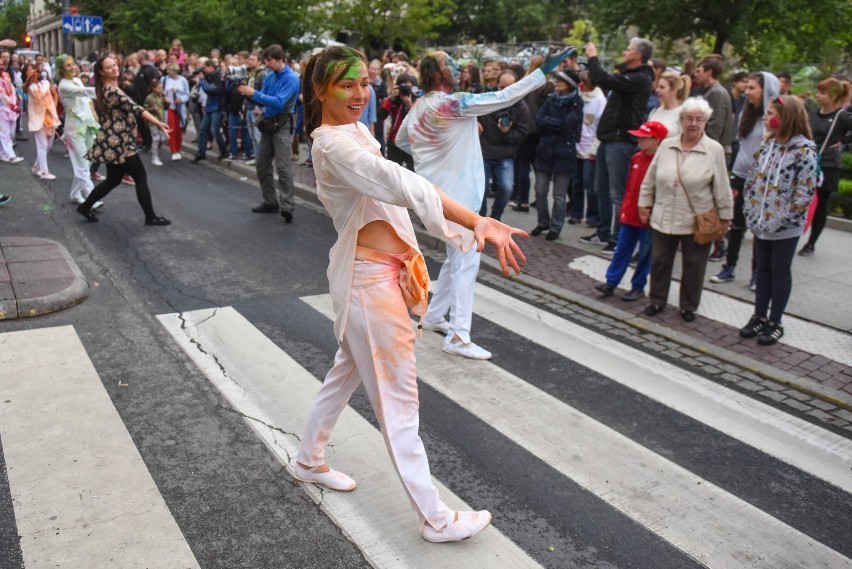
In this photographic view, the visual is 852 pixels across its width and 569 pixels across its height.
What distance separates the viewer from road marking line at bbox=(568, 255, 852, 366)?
654 centimetres

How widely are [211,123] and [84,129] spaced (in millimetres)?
4477

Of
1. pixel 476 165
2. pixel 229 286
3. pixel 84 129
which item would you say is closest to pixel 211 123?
pixel 84 129

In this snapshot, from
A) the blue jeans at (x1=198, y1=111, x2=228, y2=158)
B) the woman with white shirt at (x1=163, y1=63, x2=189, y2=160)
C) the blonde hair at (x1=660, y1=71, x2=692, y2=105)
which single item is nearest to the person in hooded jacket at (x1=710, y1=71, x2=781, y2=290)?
the blonde hair at (x1=660, y1=71, x2=692, y2=105)

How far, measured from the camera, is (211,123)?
15.1 m

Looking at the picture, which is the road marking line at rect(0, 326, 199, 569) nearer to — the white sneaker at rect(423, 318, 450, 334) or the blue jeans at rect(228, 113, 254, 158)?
the white sneaker at rect(423, 318, 450, 334)

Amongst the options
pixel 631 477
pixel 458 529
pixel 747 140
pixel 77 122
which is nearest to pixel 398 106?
pixel 747 140

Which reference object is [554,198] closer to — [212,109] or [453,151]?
[453,151]

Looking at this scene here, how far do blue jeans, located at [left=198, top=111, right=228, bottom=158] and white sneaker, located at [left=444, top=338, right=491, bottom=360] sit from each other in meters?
10.3

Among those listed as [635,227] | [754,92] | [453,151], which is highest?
[754,92]

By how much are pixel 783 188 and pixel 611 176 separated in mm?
2638

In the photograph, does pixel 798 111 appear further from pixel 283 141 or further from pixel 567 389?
pixel 283 141

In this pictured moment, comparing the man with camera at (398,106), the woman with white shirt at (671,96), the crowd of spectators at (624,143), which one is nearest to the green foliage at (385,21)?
the crowd of spectators at (624,143)

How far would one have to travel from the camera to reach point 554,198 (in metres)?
Answer: 9.65

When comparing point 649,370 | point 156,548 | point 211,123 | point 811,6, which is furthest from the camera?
point 811,6
